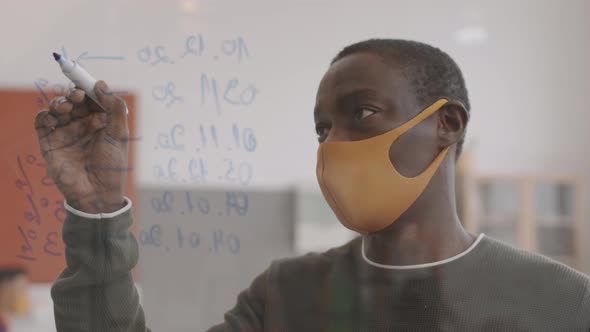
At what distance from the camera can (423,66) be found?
0.60 m

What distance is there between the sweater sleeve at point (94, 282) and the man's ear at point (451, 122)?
0.35 metres

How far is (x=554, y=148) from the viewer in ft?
3.20

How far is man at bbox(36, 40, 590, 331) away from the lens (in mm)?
572

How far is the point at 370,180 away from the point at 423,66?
14cm

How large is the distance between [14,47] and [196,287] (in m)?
0.38

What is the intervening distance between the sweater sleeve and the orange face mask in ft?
0.76

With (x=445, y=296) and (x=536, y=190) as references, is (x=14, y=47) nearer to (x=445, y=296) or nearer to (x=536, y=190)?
(x=445, y=296)

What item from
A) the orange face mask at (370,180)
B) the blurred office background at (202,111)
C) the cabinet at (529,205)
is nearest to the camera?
the orange face mask at (370,180)

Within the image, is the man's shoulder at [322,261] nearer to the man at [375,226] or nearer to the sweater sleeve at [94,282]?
the man at [375,226]

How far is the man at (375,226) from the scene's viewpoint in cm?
57

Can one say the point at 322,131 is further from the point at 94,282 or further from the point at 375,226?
the point at 94,282

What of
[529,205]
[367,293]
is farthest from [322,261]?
[529,205]

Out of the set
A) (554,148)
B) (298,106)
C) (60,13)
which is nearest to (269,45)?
(298,106)

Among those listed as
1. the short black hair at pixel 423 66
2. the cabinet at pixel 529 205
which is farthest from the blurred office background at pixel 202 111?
the cabinet at pixel 529 205
